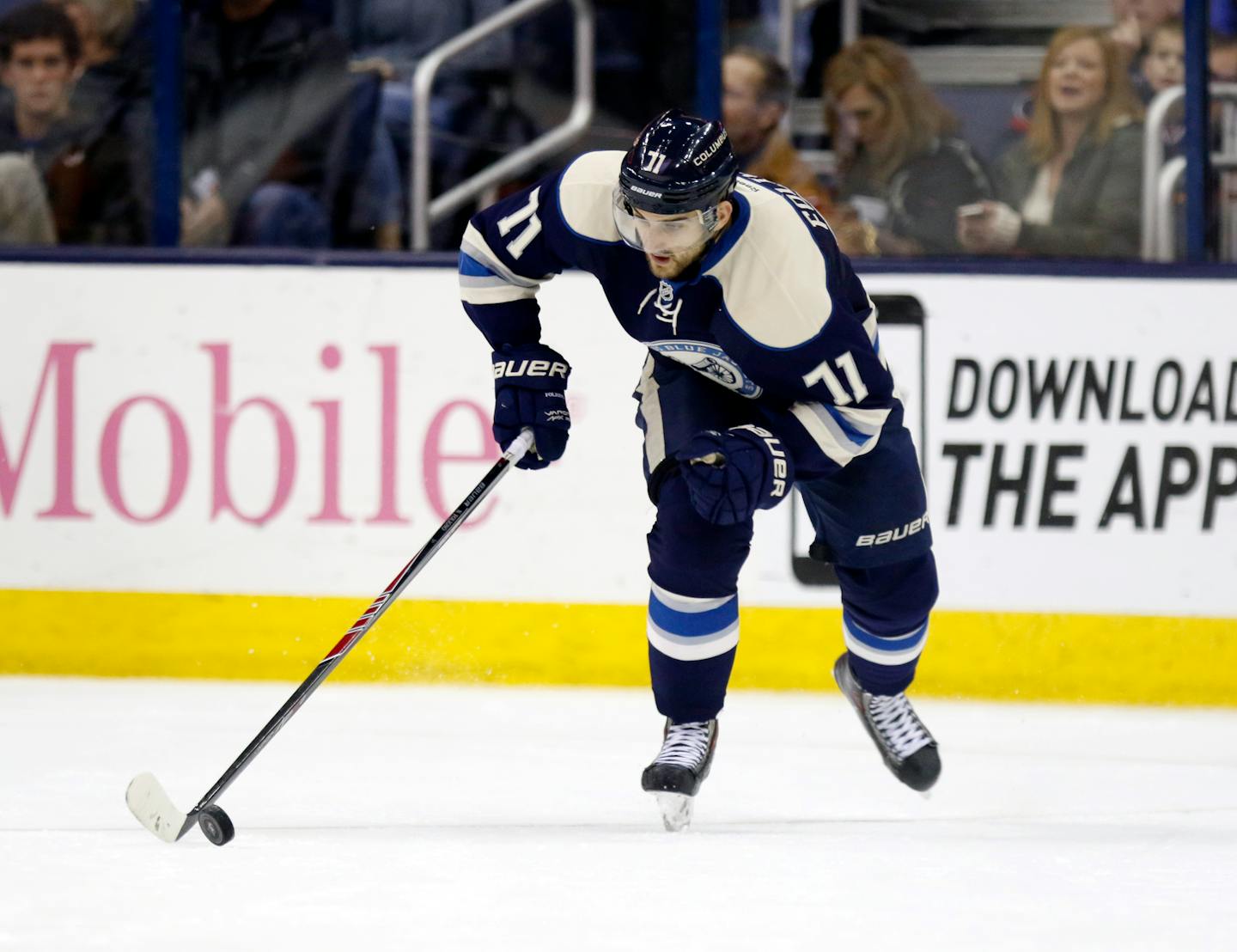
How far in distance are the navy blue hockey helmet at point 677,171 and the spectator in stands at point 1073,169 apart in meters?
1.82

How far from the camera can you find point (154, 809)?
8.87 ft

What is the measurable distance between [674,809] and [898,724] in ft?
1.63

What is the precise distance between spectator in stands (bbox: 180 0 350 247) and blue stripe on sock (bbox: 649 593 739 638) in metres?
1.84

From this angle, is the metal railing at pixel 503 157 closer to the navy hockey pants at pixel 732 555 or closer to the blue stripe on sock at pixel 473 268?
the blue stripe on sock at pixel 473 268

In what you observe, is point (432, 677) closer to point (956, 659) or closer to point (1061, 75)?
point (956, 659)

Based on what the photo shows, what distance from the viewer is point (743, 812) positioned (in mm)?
3053

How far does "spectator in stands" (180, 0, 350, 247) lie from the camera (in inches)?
173

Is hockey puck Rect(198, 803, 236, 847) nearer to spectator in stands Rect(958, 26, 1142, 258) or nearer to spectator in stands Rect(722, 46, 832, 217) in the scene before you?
spectator in stands Rect(722, 46, 832, 217)

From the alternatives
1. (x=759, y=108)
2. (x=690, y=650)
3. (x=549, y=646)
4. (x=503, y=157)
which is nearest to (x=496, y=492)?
(x=549, y=646)

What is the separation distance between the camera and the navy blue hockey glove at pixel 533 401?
9.87 ft

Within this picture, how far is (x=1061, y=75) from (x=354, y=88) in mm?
1578

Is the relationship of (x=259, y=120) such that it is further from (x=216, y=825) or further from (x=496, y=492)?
(x=216, y=825)

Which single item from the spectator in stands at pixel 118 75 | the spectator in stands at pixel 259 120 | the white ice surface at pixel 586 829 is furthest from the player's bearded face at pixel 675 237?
the spectator in stands at pixel 118 75

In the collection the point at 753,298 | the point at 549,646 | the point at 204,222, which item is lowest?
the point at 549,646
